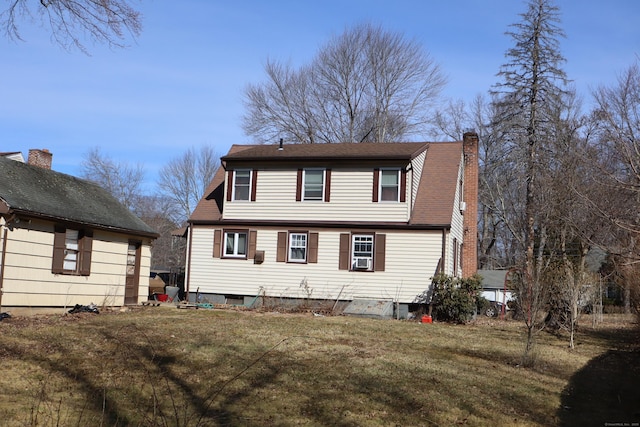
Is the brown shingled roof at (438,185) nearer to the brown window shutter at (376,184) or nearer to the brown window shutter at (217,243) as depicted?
the brown window shutter at (376,184)

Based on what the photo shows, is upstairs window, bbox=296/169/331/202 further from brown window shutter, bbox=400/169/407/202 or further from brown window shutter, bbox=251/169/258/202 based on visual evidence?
brown window shutter, bbox=400/169/407/202

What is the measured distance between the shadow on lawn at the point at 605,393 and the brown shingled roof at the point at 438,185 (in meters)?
8.14

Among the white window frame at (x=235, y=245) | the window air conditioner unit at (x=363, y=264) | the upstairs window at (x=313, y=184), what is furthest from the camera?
the white window frame at (x=235, y=245)

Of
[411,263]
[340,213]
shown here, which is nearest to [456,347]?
[411,263]

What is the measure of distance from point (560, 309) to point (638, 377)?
6925mm

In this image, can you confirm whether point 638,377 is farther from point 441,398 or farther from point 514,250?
point 514,250

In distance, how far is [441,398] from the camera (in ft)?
29.5

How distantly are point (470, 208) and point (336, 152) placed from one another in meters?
7.11

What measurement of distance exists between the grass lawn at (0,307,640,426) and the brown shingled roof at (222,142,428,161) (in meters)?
7.39

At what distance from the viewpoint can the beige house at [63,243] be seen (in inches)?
612

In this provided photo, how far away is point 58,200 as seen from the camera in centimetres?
1777

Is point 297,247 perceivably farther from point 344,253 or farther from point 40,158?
point 40,158

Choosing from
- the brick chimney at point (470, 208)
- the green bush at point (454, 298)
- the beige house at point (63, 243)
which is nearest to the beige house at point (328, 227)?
the green bush at point (454, 298)

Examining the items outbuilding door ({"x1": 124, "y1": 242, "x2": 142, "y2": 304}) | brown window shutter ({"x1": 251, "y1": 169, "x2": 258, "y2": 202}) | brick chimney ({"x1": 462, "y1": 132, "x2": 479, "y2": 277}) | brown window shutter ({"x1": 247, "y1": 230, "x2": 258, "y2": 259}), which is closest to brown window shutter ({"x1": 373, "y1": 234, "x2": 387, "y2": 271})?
brown window shutter ({"x1": 247, "y1": 230, "x2": 258, "y2": 259})
